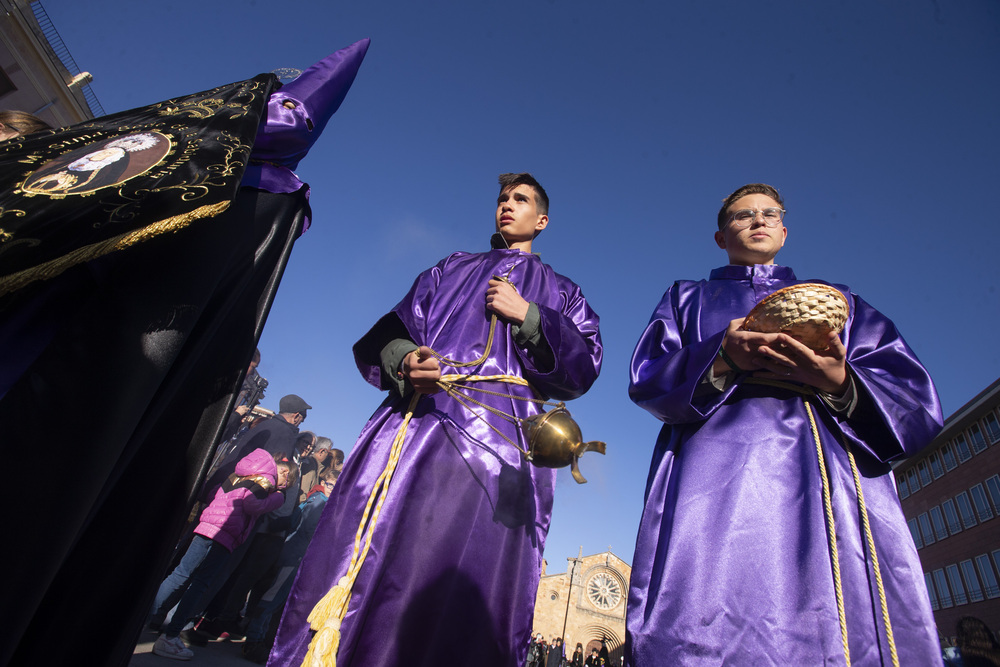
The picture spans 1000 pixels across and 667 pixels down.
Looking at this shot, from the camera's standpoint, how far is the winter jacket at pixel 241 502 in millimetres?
4523

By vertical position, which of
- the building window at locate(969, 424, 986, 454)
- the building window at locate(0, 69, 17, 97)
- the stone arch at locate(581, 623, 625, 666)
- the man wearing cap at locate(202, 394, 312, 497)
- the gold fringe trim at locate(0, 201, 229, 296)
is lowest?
the gold fringe trim at locate(0, 201, 229, 296)

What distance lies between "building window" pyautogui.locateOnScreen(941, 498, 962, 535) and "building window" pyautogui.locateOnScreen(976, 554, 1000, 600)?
96.8 inches

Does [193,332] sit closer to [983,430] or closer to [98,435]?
[98,435]

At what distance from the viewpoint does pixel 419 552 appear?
1.91 m

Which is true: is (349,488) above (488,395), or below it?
below

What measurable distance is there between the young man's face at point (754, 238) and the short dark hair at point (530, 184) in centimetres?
115

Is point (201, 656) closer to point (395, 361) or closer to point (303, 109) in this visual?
point (395, 361)

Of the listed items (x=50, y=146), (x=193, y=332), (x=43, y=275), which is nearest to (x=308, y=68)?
(x=50, y=146)

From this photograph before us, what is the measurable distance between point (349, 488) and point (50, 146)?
1.57 metres

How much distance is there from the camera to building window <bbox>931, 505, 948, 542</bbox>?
91.4 feet

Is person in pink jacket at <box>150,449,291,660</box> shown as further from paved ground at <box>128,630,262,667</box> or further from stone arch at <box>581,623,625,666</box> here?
stone arch at <box>581,623,625,666</box>

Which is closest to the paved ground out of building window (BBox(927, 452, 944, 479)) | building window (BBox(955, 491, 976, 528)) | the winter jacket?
the winter jacket

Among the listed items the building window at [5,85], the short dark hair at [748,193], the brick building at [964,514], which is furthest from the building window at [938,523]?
the building window at [5,85]

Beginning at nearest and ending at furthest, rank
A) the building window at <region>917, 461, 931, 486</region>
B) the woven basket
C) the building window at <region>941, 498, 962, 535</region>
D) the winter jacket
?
the woven basket, the winter jacket, the building window at <region>941, 498, 962, 535</region>, the building window at <region>917, 461, 931, 486</region>
